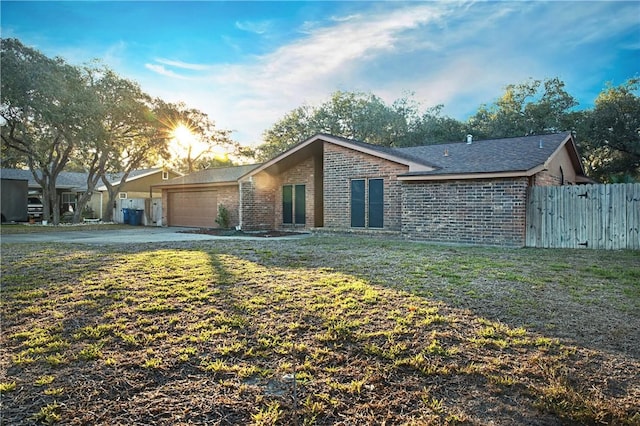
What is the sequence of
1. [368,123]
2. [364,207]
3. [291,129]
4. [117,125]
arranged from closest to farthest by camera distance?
[364,207]
[117,125]
[368,123]
[291,129]

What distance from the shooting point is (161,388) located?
2799 mm

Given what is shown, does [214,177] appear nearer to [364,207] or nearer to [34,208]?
[364,207]

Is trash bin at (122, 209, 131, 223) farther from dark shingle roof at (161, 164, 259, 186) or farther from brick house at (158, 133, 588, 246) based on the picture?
brick house at (158, 133, 588, 246)

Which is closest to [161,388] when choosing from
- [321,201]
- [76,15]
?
[76,15]

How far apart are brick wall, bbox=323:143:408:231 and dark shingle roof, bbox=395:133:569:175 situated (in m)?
1.36

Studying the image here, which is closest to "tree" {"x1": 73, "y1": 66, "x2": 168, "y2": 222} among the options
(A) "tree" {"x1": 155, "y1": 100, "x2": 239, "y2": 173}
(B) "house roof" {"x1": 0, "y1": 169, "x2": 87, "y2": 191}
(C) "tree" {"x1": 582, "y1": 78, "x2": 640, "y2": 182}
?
(A) "tree" {"x1": 155, "y1": 100, "x2": 239, "y2": 173}

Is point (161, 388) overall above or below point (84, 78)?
below

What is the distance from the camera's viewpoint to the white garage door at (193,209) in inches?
773

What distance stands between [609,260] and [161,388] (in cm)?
868

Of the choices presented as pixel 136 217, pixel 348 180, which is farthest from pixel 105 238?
pixel 136 217

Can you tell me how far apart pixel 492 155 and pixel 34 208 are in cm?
3030

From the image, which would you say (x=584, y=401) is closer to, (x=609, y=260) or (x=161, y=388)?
(x=161, y=388)

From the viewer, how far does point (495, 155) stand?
40.7 ft

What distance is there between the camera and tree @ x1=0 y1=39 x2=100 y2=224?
1677 cm
